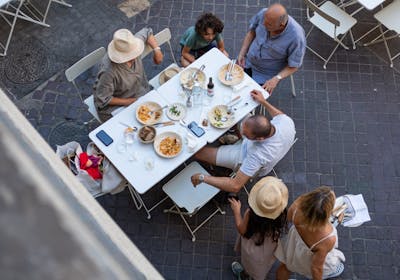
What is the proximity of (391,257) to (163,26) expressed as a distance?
4.44 meters

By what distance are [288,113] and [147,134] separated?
229 centimetres

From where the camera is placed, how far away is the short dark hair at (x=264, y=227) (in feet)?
13.5

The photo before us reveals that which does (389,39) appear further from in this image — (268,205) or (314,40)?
(268,205)

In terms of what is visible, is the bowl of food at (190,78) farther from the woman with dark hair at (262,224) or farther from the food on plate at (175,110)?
the woman with dark hair at (262,224)

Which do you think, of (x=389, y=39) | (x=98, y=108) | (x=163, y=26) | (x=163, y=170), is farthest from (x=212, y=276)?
(x=389, y=39)

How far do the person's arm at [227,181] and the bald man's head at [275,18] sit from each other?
1699mm

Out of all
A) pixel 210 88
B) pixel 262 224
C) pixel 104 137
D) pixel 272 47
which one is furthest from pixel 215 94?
pixel 262 224

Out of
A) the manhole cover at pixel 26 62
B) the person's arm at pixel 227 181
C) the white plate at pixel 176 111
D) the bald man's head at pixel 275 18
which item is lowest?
the person's arm at pixel 227 181

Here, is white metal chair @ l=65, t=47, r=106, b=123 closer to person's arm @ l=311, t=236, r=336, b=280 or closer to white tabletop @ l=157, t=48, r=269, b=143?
white tabletop @ l=157, t=48, r=269, b=143

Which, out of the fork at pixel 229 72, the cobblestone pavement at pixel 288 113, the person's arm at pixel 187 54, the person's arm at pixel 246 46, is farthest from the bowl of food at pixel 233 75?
the cobblestone pavement at pixel 288 113

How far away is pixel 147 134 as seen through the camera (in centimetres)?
468

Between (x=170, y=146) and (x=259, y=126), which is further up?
(x=259, y=126)

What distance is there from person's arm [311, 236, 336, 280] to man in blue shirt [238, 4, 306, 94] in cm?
214

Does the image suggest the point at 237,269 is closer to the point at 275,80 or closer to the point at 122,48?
the point at 275,80
